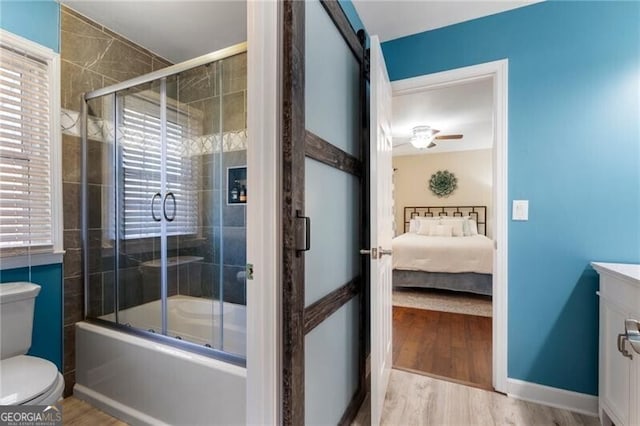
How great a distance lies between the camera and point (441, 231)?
556cm

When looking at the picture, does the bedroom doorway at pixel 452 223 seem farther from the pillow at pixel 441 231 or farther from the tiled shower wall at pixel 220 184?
the tiled shower wall at pixel 220 184

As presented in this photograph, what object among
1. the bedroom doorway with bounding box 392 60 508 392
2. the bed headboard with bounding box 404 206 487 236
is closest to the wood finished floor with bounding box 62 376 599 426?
the bedroom doorway with bounding box 392 60 508 392

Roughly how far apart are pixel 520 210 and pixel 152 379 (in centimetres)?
232

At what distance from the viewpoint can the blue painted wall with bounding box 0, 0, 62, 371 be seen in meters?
1.52

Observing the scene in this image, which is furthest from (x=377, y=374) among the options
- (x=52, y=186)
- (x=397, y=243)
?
(x=397, y=243)

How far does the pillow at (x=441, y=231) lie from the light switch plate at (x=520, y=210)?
3823 mm

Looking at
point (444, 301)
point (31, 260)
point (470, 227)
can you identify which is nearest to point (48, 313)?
point (31, 260)

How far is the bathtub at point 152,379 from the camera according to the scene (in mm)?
1364

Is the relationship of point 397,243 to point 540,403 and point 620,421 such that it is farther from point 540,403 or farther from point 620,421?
point 620,421

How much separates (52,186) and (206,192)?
37.9 inches

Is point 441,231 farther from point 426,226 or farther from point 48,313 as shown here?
→ point 48,313

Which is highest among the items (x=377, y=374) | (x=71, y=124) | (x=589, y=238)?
(x=71, y=124)

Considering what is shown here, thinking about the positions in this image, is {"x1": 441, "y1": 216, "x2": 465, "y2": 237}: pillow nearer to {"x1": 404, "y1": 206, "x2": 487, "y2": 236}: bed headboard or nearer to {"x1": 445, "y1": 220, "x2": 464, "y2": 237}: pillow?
{"x1": 445, "y1": 220, "x2": 464, "y2": 237}: pillow

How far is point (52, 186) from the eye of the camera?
1741mm
